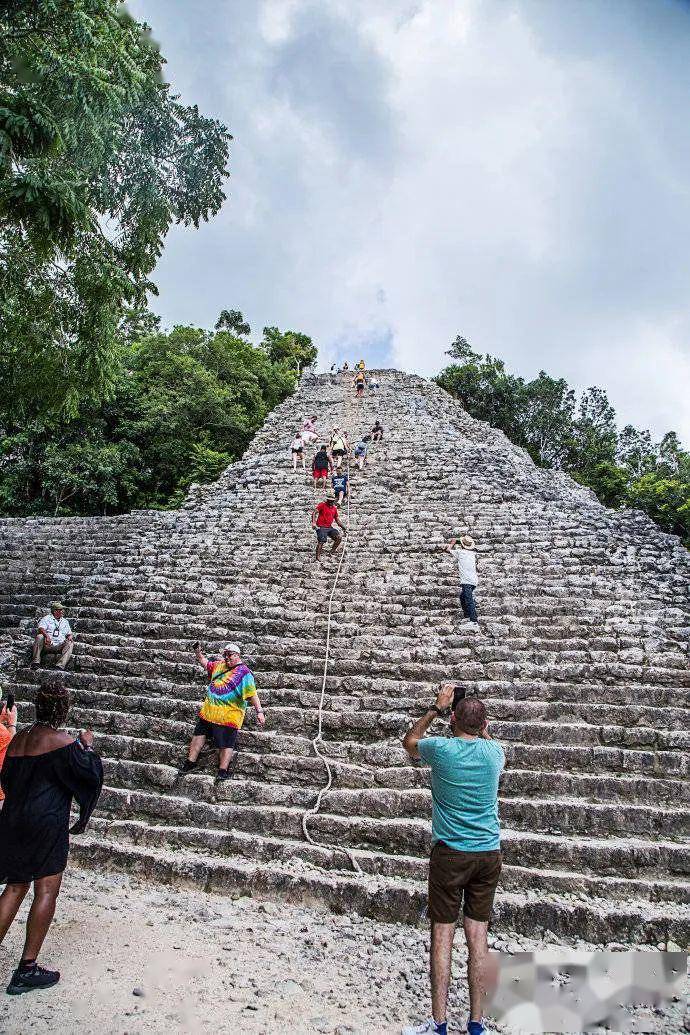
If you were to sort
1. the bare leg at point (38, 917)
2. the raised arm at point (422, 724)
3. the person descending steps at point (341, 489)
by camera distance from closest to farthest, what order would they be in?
the bare leg at point (38, 917) → the raised arm at point (422, 724) → the person descending steps at point (341, 489)

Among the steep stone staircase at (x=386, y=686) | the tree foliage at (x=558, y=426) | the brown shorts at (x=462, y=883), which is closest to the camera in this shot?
the brown shorts at (x=462, y=883)

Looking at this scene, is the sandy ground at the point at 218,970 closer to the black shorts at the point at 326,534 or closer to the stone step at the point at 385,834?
the stone step at the point at 385,834

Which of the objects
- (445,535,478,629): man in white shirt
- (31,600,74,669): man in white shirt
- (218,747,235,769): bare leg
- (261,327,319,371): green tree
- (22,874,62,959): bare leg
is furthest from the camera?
(261,327,319,371): green tree

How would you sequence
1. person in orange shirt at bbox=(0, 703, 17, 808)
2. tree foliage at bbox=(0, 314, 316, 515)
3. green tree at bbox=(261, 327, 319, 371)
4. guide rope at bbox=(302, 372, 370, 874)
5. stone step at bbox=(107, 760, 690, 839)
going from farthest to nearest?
green tree at bbox=(261, 327, 319, 371)
tree foliage at bbox=(0, 314, 316, 515)
stone step at bbox=(107, 760, 690, 839)
guide rope at bbox=(302, 372, 370, 874)
person in orange shirt at bbox=(0, 703, 17, 808)

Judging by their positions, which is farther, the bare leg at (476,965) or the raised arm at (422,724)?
the raised arm at (422,724)

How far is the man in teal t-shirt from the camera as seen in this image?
2514 millimetres

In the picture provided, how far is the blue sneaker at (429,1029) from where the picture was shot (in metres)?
2.45

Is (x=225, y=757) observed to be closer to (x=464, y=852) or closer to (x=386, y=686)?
(x=386, y=686)

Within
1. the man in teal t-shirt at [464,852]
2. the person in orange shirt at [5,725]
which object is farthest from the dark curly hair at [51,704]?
the man in teal t-shirt at [464,852]

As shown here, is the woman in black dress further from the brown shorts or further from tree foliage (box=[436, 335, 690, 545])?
tree foliage (box=[436, 335, 690, 545])

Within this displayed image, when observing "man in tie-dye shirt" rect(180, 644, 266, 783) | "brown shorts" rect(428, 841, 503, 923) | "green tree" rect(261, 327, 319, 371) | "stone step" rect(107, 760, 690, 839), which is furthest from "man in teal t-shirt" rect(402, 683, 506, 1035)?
"green tree" rect(261, 327, 319, 371)

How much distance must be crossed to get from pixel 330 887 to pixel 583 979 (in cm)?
152

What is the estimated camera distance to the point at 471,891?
2.60 meters

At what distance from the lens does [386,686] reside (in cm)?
555
